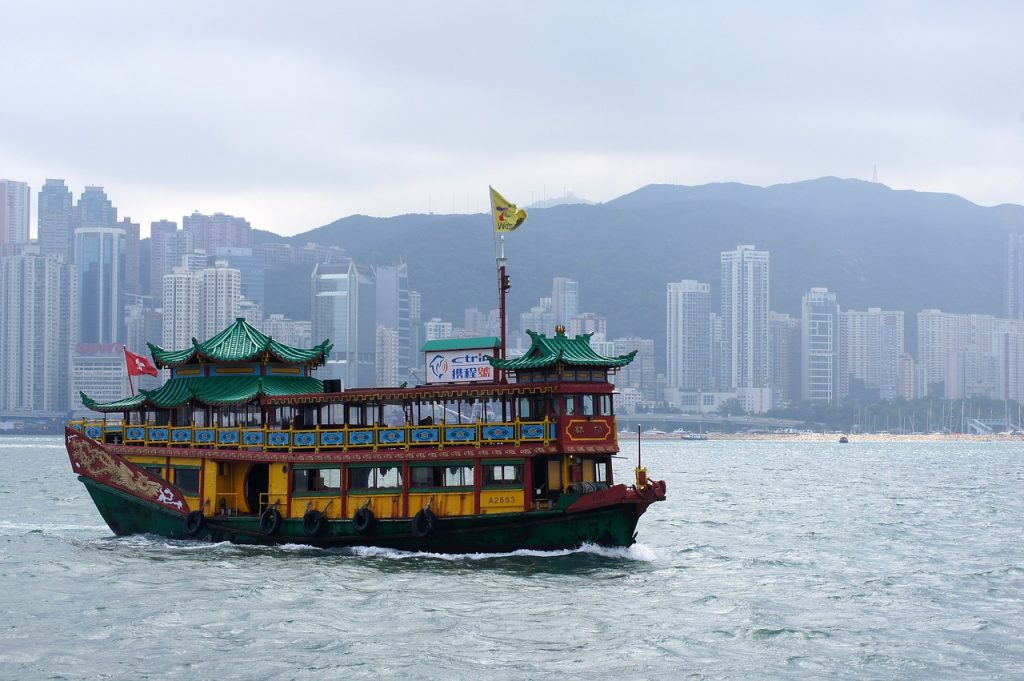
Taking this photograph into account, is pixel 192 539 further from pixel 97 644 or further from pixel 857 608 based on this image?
pixel 857 608

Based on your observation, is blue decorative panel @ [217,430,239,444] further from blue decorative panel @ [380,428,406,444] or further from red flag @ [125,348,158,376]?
red flag @ [125,348,158,376]

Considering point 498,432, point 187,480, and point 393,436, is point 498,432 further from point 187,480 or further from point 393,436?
point 187,480

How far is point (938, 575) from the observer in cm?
3591

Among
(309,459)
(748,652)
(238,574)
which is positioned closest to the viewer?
(748,652)

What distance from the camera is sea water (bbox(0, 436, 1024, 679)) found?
24203 mm

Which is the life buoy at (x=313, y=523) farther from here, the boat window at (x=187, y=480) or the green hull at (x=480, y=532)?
the boat window at (x=187, y=480)

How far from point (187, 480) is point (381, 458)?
20.5ft

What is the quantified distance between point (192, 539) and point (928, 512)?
3325 cm

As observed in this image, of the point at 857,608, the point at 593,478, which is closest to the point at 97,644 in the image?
the point at 593,478

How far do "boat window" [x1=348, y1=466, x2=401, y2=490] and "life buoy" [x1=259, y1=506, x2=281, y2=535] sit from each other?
205 centimetres

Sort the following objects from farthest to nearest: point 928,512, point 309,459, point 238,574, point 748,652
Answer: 1. point 928,512
2. point 309,459
3. point 238,574
4. point 748,652

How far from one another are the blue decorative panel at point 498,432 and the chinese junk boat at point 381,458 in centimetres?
4

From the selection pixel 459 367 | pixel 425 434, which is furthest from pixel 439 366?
pixel 425 434

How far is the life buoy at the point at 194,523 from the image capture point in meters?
36.8
